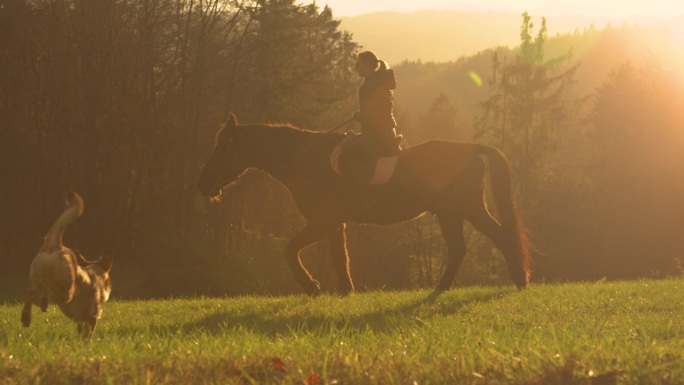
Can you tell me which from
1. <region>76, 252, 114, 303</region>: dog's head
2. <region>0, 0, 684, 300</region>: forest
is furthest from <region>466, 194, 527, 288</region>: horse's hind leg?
<region>0, 0, 684, 300</region>: forest

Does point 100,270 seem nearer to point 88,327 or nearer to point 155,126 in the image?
point 88,327

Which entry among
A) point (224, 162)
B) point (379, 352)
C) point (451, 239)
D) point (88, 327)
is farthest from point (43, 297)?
point (451, 239)

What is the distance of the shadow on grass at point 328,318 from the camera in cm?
1007

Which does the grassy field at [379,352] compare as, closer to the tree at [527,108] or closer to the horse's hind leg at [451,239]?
the horse's hind leg at [451,239]

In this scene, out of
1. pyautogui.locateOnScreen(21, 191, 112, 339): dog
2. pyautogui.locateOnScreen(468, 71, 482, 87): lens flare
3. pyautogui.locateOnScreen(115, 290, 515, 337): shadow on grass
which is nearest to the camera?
pyautogui.locateOnScreen(21, 191, 112, 339): dog

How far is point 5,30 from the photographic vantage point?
3441 cm

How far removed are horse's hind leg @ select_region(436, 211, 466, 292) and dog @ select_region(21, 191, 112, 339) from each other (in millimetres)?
7995

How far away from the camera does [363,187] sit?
A: 14.7m

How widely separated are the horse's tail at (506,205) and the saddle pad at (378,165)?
6.07 feet

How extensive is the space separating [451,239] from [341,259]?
194 centimetres

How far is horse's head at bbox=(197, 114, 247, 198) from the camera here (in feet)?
48.8

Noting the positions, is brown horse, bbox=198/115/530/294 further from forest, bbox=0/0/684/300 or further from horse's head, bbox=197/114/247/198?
forest, bbox=0/0/684/300

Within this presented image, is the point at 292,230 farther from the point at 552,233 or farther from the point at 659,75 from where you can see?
the point at 659,75

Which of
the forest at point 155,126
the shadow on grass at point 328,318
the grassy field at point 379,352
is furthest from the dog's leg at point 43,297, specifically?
the forest at point 155,126
